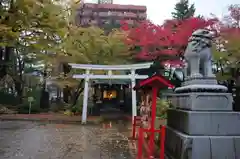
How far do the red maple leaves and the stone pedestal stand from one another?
12.7 meters

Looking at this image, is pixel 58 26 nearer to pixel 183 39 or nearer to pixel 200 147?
pixel 200 147

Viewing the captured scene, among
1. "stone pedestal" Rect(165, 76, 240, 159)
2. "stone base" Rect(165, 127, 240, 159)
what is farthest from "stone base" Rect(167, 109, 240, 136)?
"stone base" Rect(165, 127, 240, 159)

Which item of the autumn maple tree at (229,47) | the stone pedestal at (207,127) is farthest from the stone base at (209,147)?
the autumn maple tree at (229,47)

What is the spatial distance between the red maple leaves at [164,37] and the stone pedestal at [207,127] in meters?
12.7

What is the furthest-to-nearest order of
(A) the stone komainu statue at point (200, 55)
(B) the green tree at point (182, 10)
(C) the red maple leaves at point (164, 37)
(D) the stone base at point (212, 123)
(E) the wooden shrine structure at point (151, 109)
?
(B) the green tree at point (182, 10) → (C) the red maple leaves at point (164, 37) → (A) the stone komainu statue at point (200, 55) → (E) the wooden shrine structure at point (151, 109) → (D) the stone base at point (212, 123)

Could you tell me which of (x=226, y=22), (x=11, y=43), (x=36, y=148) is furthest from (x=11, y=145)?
(x=226, y=22)

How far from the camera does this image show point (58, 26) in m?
8.02

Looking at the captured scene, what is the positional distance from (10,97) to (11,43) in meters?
19.0

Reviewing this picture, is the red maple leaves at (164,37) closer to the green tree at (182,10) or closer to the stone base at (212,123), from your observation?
the green tree at (182,10)

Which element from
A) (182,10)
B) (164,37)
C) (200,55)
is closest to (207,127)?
(200,55)

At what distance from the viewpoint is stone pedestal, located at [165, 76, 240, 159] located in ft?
19.8

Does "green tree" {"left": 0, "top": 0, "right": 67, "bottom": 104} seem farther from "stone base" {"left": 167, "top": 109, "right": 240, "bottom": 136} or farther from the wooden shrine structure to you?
"stone base" {"left": 167, "top": 109, "right": 240, "bottom": 136}

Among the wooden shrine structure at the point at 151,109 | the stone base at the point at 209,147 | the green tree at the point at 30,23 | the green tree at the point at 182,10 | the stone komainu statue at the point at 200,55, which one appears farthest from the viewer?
the green tree at the point at 182,10

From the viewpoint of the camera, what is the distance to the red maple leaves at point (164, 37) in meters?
19.0
